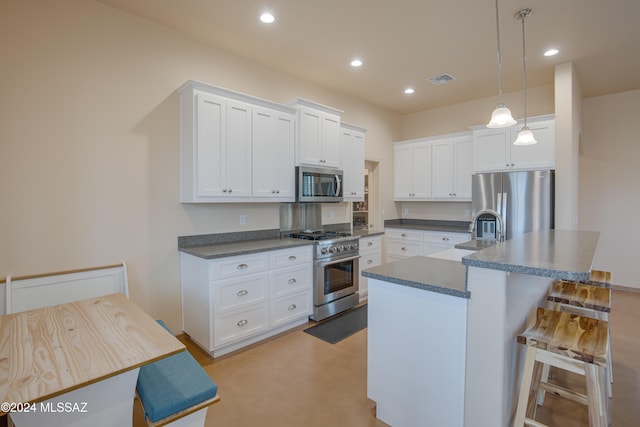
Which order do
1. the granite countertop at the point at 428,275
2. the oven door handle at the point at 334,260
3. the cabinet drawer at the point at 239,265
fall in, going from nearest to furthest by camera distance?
1. the granite countertop at the point at 428,275
2. the cabinet drawer at the point at 239,265
3. the oven door handle at the point at 334,260

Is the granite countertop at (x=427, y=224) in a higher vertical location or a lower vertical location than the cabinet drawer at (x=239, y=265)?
higher

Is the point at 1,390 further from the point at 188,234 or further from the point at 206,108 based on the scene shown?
the point at 206,108

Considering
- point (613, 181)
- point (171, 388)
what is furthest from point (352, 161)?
point (613, 181)

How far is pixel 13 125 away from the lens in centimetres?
223

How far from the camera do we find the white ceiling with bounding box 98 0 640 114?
261cm

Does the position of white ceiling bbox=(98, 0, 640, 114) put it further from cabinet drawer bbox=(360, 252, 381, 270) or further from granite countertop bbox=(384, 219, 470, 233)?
cabinet drawer bbox=(360, 252, 381, 270)

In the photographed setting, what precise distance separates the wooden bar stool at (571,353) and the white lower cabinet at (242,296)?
7.08 feet

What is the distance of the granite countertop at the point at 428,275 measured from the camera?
1.63m

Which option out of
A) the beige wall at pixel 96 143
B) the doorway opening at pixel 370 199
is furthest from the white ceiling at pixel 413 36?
the doorway opening at pixel 370 199

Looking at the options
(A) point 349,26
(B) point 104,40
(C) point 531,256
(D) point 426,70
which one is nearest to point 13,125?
(B) point 104,40

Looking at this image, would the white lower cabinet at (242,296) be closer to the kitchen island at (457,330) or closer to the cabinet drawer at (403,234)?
the kitchen island at (457,330)

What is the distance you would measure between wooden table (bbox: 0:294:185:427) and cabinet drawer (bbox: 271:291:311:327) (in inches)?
66.9

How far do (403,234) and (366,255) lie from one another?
1151 mm

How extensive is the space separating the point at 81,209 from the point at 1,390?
1860 millimetres
